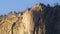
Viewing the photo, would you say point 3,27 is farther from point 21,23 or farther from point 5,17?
point 21,23

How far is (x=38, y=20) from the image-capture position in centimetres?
1952

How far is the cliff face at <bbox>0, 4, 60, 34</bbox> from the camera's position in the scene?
19516 mm

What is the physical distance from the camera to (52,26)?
20109 mm

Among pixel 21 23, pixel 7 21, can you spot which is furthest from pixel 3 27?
pixel 21 23

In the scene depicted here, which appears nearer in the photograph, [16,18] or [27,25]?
[27,25]

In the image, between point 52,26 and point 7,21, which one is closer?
point 52,26

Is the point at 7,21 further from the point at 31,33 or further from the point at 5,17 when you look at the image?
the point at 31,33

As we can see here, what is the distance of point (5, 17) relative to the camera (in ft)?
72.1

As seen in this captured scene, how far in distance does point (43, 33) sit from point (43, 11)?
2.96 ft

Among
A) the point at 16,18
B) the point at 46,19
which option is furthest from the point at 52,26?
the point at 16,18

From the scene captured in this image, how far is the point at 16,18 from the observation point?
69.5ft

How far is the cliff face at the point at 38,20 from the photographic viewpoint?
19.5 meters

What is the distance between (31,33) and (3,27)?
304 cm

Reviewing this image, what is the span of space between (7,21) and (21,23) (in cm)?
147
